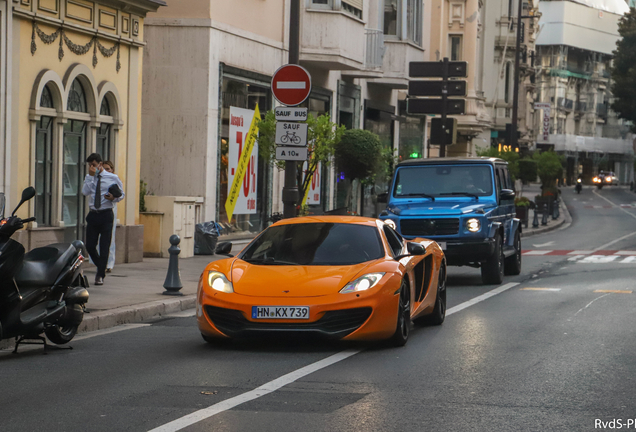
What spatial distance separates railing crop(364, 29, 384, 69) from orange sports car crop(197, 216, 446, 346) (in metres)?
19.6

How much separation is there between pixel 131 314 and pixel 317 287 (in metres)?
3.41

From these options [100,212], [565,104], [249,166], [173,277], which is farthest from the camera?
[565,104]

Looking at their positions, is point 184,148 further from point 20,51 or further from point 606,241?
point 606,241

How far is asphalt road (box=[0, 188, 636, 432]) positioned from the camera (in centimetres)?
642

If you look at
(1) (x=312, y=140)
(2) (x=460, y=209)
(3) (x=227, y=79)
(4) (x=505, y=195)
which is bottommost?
(2) (x=460, y=209)

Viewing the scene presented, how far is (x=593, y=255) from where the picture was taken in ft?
81.9

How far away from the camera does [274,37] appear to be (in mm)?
24609

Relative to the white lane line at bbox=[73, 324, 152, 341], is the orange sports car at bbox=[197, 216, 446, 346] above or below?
above

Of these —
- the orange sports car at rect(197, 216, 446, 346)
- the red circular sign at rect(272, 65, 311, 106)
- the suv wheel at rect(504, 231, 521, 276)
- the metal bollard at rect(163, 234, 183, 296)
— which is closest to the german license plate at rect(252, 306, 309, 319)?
the orange sports car at rect(197, 216, 446, 346)

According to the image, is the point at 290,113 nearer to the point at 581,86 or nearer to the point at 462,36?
the point at 462,36

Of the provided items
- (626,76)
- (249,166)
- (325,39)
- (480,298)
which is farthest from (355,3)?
(626,76)

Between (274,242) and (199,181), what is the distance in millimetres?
11198

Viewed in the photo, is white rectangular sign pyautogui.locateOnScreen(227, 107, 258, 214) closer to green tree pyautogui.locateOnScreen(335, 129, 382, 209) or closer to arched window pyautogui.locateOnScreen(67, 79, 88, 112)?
green tree pyautogui.locateOnScreen(335, 129, 382, 209)

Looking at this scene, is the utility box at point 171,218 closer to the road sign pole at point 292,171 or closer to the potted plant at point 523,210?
the road sign pole at point 292,171
